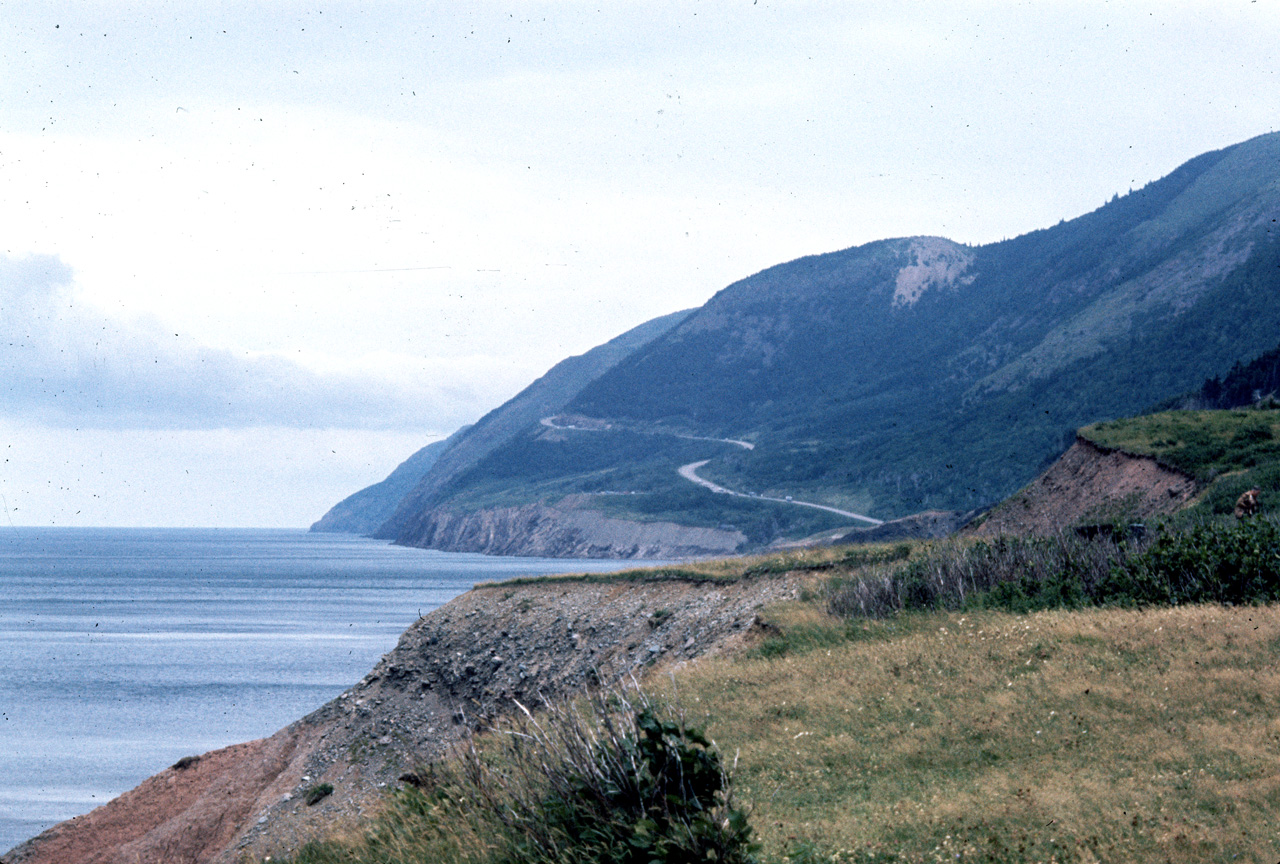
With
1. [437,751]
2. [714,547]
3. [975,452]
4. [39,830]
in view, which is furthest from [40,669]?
[975,452]

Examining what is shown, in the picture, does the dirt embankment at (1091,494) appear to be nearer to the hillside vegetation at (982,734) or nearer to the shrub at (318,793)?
the hillside vegetation at (982,734)

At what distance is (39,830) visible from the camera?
43531 mm

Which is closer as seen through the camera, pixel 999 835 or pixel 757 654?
pixel 999 835

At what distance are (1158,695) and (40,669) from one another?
95.5m

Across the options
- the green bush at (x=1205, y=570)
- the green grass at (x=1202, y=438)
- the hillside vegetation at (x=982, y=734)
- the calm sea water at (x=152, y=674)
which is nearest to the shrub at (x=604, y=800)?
the hillside vegetation at (x=982, y=734)

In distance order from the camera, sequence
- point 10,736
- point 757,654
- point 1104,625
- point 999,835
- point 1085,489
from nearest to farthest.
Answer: point 999,835 → point 1104,625 → point 757,654 → point 1085,489 → point 10,736

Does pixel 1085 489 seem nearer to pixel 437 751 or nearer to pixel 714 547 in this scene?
pixel 437 751

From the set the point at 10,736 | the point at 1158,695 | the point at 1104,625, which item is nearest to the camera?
the point at 1158,695

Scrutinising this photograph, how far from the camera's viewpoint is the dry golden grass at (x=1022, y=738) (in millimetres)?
12227

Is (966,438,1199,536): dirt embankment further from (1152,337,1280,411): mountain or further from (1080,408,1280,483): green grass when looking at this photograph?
(1152,337,1280,411): mountain

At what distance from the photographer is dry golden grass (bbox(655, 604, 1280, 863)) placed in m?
12.2

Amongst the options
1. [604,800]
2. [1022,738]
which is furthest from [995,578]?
[604,800]

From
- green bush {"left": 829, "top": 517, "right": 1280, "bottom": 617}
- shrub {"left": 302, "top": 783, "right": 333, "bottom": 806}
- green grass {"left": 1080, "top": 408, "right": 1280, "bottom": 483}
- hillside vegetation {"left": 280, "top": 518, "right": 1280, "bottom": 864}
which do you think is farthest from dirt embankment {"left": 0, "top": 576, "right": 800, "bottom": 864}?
green grass {"left": 1080, "top": 408, "right": 1280, "bottom": 483}

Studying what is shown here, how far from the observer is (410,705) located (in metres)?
44.2
